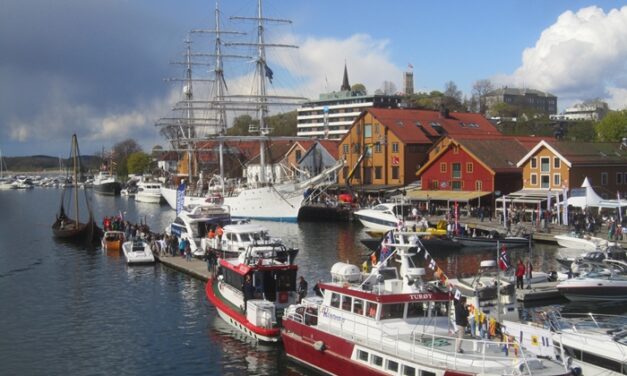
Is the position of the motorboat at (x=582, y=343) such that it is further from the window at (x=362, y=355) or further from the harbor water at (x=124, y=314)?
the harbor water at (x=124, y=314)

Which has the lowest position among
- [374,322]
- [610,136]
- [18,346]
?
[18,346]

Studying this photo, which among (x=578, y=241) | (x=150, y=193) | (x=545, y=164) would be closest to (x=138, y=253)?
(x=578, y=241)

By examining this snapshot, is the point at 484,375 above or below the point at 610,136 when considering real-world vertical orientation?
below

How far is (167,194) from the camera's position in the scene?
127125 millimetres

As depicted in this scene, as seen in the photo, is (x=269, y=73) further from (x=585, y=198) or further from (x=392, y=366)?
(x=392, y=366)

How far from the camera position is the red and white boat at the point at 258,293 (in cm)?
3125

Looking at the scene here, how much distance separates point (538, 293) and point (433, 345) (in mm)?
17408

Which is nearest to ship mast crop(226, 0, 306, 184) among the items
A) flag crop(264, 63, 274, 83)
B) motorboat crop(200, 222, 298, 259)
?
flag crop(264, 63, 274, 83)

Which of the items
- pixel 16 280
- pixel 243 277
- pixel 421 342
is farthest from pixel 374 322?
pixel 16 280

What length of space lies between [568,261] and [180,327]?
24554 millimetres

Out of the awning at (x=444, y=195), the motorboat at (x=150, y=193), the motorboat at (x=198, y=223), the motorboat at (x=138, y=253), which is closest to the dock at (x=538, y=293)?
the motorboat at (x=198, y=223)

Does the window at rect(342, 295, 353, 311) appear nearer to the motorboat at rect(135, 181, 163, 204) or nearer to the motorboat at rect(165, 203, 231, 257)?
the motorboat at rect(165, 203, 231, 257)

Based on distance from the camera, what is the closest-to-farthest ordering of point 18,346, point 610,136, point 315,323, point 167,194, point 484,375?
point 484,375, point 315,323, point 18,346, point 610,136, point 167,194

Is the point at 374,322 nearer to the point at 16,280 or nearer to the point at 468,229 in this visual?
the point at 16,280
